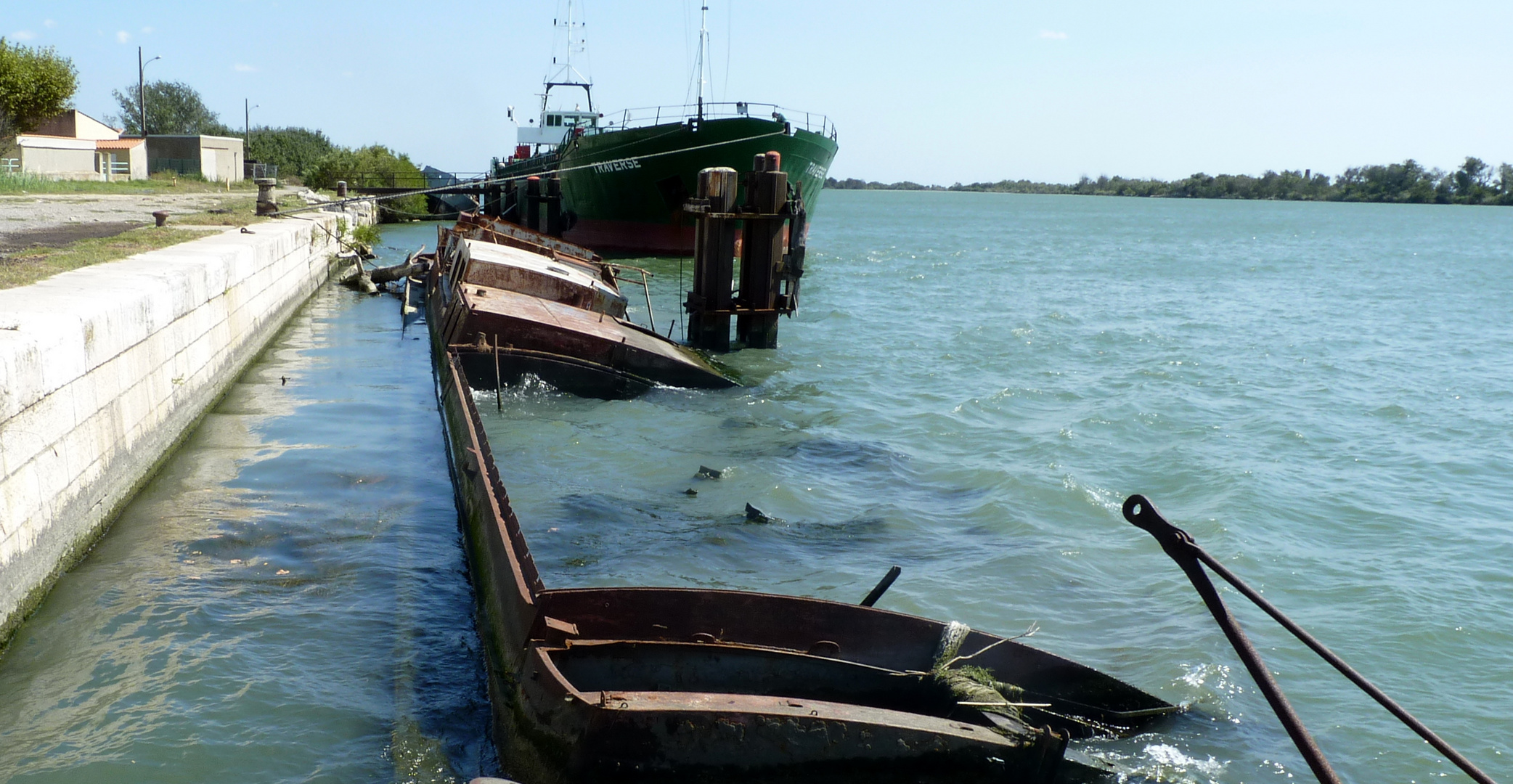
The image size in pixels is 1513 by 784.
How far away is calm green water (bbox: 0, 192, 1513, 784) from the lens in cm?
495

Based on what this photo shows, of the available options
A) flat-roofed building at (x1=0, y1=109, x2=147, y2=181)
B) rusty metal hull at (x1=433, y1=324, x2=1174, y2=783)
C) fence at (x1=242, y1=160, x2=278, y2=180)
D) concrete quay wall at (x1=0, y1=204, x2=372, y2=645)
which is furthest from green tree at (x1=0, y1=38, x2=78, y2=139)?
rusty metal hull at (x1=433, y1=324, x2=1174, y2=783)

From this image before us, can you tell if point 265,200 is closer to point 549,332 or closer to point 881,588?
point 549,332

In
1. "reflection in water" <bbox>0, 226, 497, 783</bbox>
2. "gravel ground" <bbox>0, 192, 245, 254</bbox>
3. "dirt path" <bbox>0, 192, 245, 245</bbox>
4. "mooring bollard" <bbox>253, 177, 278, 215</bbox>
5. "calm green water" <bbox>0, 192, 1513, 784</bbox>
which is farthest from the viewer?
"mooring bollard" <bbox>253, 177, 278, 215</bbox>

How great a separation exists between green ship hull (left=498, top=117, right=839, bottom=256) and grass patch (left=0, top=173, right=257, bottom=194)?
435 inches

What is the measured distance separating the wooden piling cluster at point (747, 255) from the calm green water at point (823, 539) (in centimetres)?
71

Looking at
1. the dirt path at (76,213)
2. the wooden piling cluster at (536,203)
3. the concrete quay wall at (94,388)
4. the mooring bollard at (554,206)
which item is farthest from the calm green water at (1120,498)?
the wooden piling cluster at (536,203)

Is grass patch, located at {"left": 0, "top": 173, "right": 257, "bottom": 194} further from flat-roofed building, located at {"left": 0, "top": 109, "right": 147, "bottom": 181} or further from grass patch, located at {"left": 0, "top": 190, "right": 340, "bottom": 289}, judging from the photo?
grass patch, located at {"left": 0, "top": 190, "right": 340, "bottom": 289}

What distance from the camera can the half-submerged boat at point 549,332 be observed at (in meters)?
11.2

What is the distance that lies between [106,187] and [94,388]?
28.7 metres

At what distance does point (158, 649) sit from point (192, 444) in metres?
4.37

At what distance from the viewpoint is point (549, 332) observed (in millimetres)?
11484

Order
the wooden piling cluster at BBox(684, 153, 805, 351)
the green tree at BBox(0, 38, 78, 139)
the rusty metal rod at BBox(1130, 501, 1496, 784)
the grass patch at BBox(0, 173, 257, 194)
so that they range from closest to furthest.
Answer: the rusty metal rod at BBox(1130, 501, 1496, 784)
the wooden piling cluster at BBox(684, 153, 805, 351)
the grass patch at BBox(0, 173, 257, 194)
the green tree at BBox(0, 38, 78, 139)

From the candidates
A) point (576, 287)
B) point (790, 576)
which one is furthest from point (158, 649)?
point (576, 287)

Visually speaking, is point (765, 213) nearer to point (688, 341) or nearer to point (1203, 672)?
point (688, 341)
